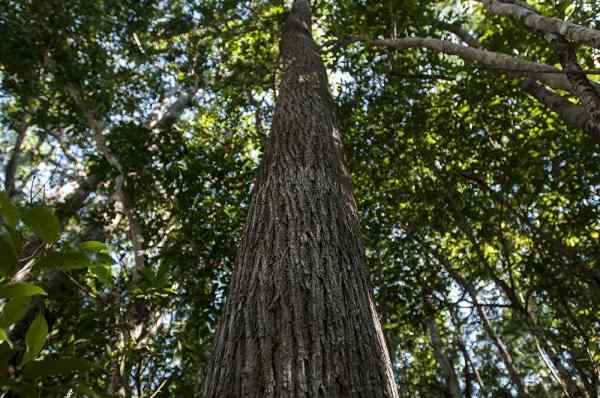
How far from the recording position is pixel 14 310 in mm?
752

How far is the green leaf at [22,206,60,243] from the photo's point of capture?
2.78 feet

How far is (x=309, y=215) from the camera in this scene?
1.89 meters

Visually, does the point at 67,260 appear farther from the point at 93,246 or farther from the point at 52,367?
the point at 52,367

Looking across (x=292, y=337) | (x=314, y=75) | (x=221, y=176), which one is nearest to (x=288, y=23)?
(x=314, y=75)

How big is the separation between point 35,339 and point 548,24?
10.9ft

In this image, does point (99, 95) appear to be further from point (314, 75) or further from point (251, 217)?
point (251, 217)

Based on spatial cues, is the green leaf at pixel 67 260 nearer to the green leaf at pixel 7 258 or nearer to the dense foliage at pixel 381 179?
the green leaf at pixel 7 258

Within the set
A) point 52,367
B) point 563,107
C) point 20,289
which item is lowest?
point 52,367

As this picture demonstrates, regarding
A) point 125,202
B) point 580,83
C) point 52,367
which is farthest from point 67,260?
point 580,83

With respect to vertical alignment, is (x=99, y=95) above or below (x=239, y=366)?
above

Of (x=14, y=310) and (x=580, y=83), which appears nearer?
(x=14, y=310)

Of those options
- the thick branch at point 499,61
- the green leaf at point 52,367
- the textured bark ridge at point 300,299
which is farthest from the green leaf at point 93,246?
the thick branch at point 499,61

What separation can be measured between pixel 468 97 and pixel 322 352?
176 inches

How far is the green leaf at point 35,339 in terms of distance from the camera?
0.76 m
